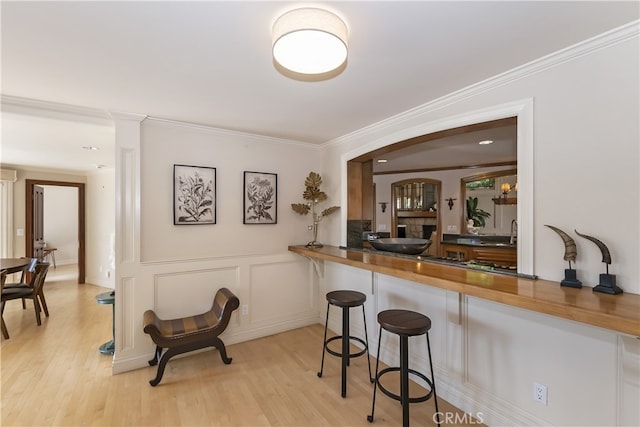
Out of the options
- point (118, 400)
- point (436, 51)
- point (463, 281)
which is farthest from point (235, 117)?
point (118, 400)

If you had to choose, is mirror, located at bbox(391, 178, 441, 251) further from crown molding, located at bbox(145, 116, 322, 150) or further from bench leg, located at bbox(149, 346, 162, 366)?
bench leg, located at bbox(149, 346, 162, 366)

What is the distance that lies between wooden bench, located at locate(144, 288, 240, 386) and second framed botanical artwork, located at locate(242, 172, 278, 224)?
895 mm

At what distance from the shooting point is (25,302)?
14.2 feet

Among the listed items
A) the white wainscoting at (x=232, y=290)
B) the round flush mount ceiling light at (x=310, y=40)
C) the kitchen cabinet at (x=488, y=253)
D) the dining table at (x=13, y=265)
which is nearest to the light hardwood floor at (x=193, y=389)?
the white wainscoting at (x=232, y=290)

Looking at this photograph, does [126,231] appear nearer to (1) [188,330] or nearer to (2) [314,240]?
(1) [188,330]

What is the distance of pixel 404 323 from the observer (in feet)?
6.13

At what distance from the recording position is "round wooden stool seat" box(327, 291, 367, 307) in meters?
2.30

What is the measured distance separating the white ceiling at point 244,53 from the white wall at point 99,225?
9.05 feet

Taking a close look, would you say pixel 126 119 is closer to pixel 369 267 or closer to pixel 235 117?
pixel 235 117

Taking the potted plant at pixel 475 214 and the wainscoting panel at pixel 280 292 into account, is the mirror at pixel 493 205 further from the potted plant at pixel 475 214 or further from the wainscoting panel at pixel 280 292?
the wainscoting panel at pixel 280 292

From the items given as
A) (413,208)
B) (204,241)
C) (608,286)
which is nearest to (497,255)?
(413,208)

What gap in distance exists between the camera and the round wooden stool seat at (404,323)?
179 cm

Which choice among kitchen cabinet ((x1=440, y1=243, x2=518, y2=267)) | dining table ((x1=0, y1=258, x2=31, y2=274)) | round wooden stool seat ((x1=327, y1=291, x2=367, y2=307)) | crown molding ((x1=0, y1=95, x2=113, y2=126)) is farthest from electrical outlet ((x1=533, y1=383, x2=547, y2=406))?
dining table ((x1=0, y1=258, x2=31, y2=274))

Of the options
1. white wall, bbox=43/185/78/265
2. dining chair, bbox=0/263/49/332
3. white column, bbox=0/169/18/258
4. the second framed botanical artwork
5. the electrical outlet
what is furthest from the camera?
white wall, bbox=43/185/78/265
